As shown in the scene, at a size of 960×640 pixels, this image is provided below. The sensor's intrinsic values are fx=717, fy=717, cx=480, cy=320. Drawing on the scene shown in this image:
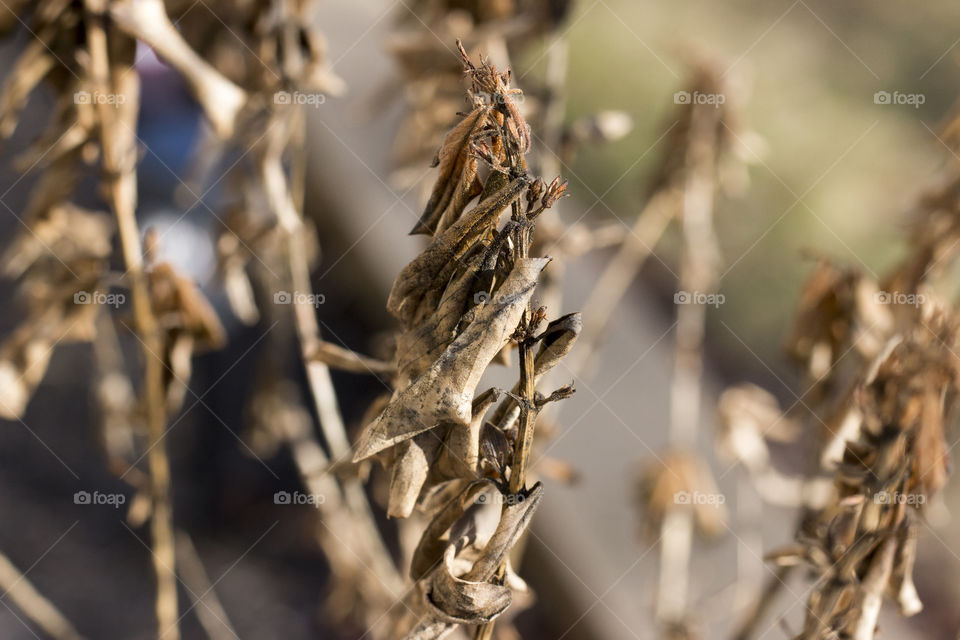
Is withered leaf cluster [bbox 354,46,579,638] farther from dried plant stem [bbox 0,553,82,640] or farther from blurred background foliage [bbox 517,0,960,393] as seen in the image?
blurred background foliage [bbox 517,0,960,393]

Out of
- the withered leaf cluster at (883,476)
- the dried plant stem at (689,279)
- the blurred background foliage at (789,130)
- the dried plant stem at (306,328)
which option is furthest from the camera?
the blurred background foliage at (789,130)

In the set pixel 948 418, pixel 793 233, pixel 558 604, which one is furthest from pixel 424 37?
pixel 793 233

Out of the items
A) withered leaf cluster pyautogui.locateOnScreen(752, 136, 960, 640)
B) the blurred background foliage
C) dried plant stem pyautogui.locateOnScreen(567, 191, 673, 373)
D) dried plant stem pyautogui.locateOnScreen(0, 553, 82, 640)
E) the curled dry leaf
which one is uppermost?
the blurred background foliage

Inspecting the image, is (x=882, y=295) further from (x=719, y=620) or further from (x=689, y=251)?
(x=719, y=620)

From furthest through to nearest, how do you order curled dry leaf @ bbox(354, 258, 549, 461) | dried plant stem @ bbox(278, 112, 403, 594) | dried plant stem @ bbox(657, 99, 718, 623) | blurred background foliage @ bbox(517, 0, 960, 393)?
1. blurred background foliage @ bbox(517, 0, 960, 393)
2. dried plant stem @ bbox(657, 99, 718, 623)
3. dried plant stem @ bbox(278, 112, 403, 594)
4. curled dry leaf @ bbox(354, 258, 549, 461)

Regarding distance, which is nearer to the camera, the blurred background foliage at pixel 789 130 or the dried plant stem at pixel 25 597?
the dried plant stem at pixel 25 597

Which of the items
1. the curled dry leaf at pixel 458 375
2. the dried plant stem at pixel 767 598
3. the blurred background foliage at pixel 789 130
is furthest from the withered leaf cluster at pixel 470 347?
the blurred background foliage at pixel 789 130

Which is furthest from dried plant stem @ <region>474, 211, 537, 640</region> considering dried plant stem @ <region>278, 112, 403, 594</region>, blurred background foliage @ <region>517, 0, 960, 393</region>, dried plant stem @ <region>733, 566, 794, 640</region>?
blurred background foliage @ <region>517, 0, 960, 393</region>

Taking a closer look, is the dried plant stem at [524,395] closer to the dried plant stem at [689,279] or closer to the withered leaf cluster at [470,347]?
the withered leaf cluster at [470,347]
